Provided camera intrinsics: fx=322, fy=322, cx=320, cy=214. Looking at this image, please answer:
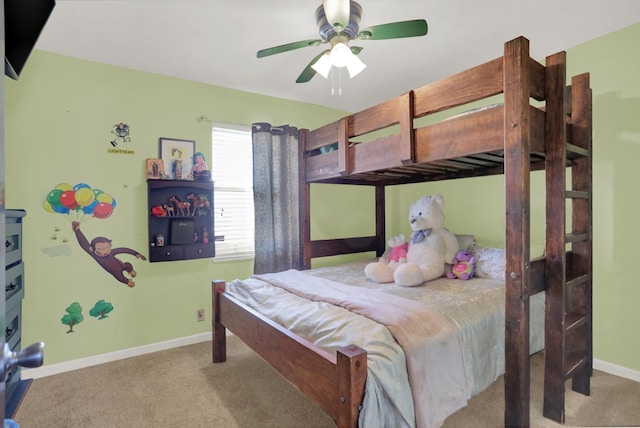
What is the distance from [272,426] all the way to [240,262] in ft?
5.50

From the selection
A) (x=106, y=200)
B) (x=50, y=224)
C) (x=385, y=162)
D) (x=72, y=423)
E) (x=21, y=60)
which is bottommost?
(x=72, y=423)

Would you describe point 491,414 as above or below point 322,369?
below

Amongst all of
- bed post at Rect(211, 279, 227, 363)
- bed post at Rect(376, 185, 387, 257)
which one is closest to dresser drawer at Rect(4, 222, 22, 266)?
bed post at Rect(211, 279, 227, 363)

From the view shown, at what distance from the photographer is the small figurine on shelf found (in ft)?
9.62

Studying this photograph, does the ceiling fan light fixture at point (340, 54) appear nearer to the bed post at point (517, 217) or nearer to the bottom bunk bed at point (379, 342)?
the bed post at point (517, 217)

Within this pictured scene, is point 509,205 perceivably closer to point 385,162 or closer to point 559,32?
point 385,162

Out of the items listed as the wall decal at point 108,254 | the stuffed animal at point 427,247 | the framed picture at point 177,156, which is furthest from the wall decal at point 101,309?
the stuffed animal at point 427,247

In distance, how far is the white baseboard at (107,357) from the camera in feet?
7.66

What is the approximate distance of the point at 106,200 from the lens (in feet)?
8.54

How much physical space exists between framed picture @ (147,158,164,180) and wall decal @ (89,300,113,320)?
1.08 m

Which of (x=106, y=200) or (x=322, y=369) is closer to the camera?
(x=322, y=369)

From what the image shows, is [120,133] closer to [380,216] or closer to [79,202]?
[79,202]

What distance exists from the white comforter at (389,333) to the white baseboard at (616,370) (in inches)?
21.4

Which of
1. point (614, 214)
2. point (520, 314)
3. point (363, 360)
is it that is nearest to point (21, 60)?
point (363, 360)
